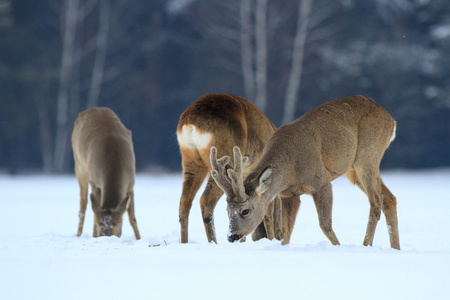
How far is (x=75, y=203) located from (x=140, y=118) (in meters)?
9.47

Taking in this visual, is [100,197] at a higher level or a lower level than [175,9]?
lower

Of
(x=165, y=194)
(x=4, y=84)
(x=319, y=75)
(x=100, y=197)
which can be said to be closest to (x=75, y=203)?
(x=165, y=194)

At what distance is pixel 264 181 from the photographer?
5.30 m

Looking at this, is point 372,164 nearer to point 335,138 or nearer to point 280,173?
point 335,138

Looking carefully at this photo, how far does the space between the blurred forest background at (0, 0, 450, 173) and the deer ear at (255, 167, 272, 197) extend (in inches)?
642

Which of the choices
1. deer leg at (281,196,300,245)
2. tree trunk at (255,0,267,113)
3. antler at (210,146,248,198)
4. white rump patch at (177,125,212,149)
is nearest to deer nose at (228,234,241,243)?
antler at (210,146,248,198)

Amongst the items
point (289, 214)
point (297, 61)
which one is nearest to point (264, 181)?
point (289, 214)

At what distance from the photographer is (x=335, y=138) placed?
239 inches

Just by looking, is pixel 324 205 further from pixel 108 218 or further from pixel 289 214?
pixel 108 218

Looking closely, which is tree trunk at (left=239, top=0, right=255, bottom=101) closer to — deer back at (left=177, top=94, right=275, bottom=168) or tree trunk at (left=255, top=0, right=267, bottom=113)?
tree trunk at (left=255, top=0, right=267, bottom=113)

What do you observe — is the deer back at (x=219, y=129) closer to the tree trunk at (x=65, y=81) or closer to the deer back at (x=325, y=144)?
the deer back at (x=325, y=144)

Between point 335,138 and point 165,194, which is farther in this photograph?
point 165,194

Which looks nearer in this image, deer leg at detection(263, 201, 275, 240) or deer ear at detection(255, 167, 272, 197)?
deer ear at detection(255, 167, 272, 197)

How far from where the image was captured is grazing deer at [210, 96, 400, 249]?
17.0ft
